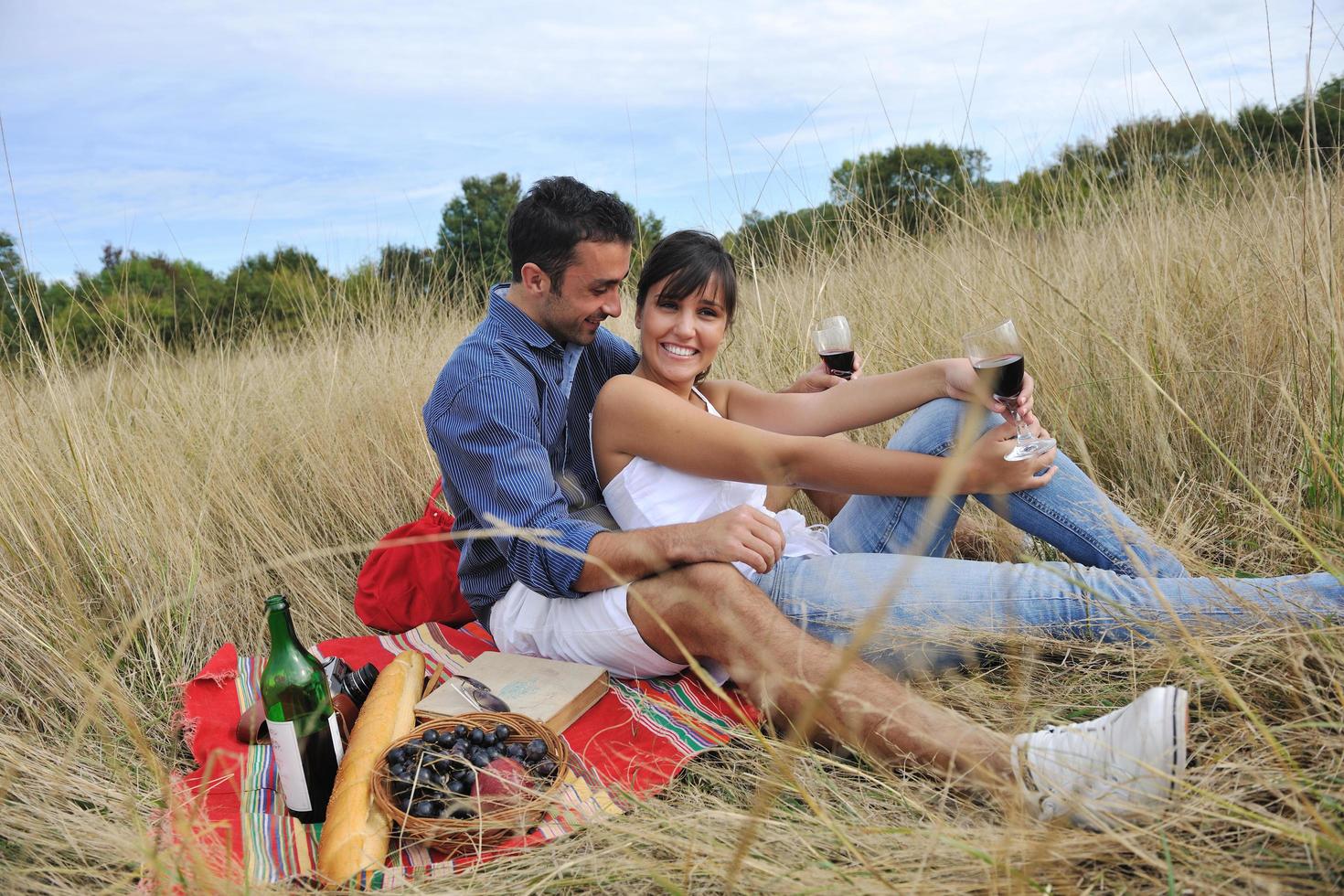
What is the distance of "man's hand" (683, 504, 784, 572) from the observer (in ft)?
7.16

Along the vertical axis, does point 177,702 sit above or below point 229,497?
below

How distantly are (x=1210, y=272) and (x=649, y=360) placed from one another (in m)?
2.42

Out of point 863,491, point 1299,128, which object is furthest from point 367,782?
point 1299,128

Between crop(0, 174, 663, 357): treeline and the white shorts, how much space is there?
2074 millimetres

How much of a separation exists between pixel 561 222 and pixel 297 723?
157 centimetres

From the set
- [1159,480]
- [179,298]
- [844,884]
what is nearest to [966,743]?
[844,884]

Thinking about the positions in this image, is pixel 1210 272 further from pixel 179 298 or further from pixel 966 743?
pixel 179 298

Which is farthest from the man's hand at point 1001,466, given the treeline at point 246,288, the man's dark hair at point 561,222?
the treeline at point 246,288

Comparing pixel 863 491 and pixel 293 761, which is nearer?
pixel 293 761

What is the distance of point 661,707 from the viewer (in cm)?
236

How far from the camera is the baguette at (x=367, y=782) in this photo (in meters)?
1.82

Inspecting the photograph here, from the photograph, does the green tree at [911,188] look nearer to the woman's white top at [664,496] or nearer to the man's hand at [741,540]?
the woman's white top at [664,496]

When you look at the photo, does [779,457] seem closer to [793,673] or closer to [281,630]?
[793,673]

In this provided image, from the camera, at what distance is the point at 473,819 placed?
1.83m
